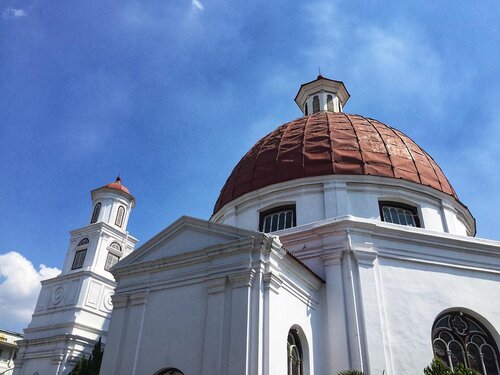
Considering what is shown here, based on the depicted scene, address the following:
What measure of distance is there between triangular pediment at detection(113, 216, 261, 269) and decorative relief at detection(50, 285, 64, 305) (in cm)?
1767

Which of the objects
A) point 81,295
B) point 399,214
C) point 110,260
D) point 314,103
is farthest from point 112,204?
point 399,214

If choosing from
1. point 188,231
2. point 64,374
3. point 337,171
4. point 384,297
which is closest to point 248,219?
point 337,171

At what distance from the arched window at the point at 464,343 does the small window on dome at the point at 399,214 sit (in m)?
3.64

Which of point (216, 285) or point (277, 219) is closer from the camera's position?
point (216, 285)

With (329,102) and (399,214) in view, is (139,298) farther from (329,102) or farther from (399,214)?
(329,102)

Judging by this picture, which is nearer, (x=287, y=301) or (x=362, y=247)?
(x=287, y=301)

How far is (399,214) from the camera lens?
51.0ft

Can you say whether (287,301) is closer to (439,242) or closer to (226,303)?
(226,303)

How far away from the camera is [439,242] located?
13.4 m

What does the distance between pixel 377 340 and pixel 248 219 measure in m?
6.52

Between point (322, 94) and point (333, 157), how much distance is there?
427 inches

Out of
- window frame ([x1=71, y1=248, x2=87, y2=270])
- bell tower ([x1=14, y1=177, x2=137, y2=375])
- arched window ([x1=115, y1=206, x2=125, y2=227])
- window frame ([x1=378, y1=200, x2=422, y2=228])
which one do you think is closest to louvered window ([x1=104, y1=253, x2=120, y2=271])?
bell tower ([x1=14, y1=177, x2=137, y2=375])

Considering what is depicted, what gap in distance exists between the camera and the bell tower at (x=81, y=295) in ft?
83.1

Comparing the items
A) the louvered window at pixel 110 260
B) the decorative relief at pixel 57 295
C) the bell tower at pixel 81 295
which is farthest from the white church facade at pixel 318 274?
the decorative relief at pixel 57 295
